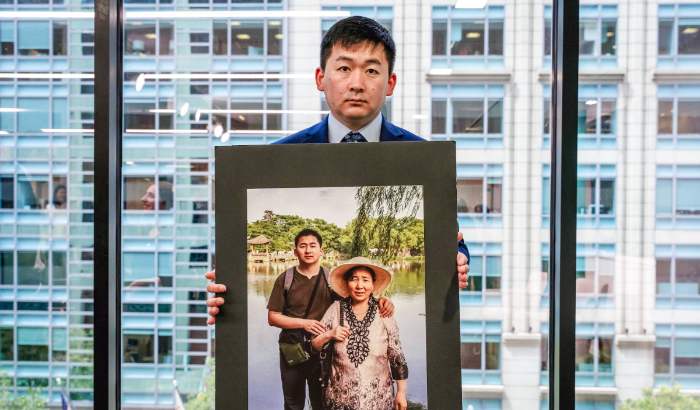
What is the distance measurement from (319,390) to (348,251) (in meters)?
0.23

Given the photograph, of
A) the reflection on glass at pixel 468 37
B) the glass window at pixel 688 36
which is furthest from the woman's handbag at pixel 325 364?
the glass window at pixel 688 36

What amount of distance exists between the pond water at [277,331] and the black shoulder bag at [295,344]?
1cm

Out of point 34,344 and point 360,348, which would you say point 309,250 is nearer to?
point 360,348

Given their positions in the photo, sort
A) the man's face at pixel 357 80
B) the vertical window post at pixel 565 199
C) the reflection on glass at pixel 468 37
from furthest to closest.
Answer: the reflection on glass at pixel 468 37, the vertical window post at pixel 565 199, the man's face at pixel 357 80

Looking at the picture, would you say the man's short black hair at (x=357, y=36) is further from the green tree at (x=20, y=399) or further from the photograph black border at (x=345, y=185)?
the green tree at (x=20, y=399)

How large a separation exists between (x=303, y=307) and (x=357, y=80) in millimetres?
433

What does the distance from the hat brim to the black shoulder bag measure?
0.05 metres

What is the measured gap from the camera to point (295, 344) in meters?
0.70

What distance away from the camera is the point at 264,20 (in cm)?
179

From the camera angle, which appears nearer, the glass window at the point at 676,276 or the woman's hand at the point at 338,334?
the woman's hand at the point at 338,334

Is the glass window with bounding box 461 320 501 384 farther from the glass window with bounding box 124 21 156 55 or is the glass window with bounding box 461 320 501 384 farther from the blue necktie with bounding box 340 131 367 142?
the glass window with bounding box 124 21 156 55

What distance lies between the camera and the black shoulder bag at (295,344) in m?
0.70

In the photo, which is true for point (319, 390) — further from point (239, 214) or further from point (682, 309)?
point (682, 309)

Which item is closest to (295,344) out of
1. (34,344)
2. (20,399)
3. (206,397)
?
(206,397)
